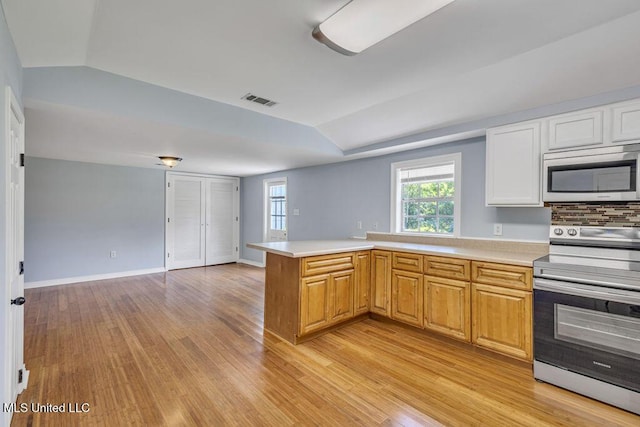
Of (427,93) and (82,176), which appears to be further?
(82,176)

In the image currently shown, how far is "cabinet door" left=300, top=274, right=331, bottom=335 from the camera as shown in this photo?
293cm

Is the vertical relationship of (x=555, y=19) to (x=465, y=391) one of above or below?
above

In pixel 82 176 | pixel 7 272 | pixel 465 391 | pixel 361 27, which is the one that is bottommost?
pixel 465 391

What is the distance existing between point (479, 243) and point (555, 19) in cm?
216

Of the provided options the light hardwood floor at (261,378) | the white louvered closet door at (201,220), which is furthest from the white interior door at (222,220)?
the light hardwood floor at (261,378)

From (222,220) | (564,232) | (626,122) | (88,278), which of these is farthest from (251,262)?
(626,122)

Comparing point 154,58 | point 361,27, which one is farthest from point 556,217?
point 154,58

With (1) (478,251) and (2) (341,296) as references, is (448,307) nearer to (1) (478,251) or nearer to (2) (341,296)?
(1) (478,251)

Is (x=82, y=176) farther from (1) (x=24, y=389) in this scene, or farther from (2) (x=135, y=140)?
(1) (x=24, y=389)

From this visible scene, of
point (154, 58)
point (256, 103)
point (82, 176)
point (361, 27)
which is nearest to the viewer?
point (361, 27)

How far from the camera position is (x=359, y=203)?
4.68 metres

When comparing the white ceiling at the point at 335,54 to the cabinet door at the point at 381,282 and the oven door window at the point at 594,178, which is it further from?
the cabinet door at the point at 381,282

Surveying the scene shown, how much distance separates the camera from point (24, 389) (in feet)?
7.02

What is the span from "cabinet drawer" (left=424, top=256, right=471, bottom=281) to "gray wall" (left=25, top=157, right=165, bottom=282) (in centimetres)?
547
